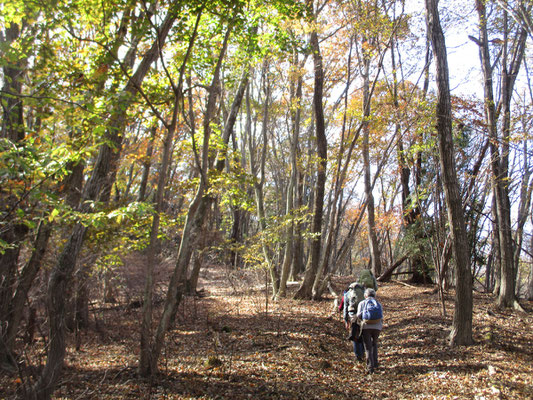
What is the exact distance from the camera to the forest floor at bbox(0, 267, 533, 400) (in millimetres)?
5305

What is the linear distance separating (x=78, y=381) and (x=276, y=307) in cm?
633

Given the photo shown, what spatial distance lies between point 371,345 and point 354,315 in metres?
0.60

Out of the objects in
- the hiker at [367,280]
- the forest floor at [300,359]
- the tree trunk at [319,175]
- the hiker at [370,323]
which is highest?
the tree trunk at [319,175]

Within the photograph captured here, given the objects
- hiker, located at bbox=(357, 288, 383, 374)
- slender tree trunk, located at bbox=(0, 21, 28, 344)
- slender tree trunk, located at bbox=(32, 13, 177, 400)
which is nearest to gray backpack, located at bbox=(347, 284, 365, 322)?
hiker, located at bbox=(357, 288, 383, 374)

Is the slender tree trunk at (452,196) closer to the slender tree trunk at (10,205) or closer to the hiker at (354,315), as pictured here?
the hiker at (354,315)

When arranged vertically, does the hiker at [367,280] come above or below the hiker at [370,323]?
above

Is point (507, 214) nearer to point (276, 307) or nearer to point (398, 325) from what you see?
point (398, 325)

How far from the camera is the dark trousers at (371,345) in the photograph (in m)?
6.21

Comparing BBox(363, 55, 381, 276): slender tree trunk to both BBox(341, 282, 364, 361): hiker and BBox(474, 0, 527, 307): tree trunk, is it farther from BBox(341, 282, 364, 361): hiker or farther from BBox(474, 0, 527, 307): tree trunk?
BBox(341, 282, 364, 361): hiker

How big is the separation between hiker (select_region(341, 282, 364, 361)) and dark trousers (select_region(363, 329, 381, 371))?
375 millimetres

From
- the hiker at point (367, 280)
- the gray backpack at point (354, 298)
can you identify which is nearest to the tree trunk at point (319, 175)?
the hiker at point (367, 280)

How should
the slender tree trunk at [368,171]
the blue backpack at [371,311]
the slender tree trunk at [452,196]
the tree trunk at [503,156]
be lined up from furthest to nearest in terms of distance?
1. the slender tree trunk at [368,171]
2. the tree trunk at [503,156]
3. the slender tree trunk at [452,196]
4. the blue backpack at [371,311]

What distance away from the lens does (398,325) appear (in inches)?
358

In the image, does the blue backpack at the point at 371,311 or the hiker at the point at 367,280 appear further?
the hiker at the point at 367,280
